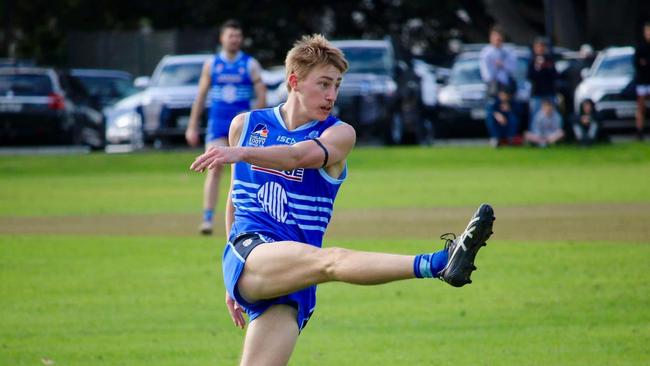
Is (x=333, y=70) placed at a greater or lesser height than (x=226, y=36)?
greater

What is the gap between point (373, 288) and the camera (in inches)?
477

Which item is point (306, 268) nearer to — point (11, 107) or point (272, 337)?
point (272, 337)

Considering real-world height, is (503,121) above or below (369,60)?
below

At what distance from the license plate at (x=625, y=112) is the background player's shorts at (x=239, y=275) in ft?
83.7

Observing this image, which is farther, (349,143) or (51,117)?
(51,117)

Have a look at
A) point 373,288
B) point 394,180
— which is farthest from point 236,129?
point 394,180

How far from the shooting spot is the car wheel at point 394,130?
3150 centimetres

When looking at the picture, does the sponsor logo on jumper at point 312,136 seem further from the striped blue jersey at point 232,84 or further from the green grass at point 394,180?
the green grass at point 394,180

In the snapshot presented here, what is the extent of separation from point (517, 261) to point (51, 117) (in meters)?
20.5

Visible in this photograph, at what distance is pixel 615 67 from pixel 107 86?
13400mm

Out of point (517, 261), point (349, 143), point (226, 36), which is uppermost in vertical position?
point (349, 143)

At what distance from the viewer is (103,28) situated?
176 ft

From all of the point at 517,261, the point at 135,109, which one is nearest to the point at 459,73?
the point at 135,109

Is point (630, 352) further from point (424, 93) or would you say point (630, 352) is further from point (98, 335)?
point (424, 93)
